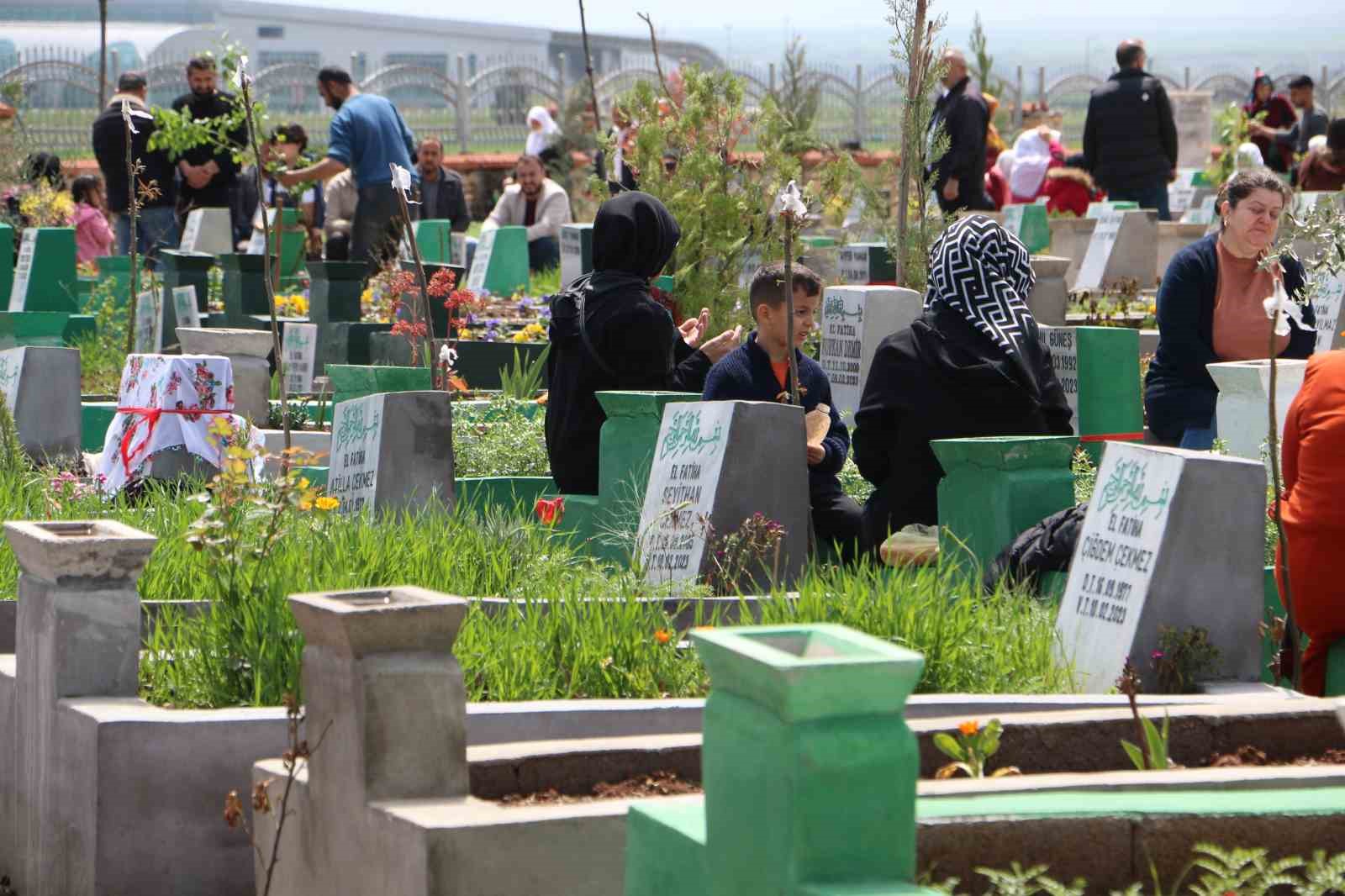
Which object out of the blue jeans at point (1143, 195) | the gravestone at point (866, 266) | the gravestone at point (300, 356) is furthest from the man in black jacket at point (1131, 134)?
the gravestone at point (300, 356)

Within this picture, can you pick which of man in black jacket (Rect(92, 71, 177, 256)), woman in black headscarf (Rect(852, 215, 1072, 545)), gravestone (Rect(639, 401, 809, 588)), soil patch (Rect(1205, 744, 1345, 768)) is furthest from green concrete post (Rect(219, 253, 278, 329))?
soil patch (Rect(1205, 744, 1345, 768))

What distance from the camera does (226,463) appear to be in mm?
5266

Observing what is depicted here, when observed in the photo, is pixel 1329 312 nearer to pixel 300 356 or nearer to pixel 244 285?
pixel 300 356

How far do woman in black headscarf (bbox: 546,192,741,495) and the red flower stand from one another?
0.26 metres

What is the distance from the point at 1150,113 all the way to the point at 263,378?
871 cm

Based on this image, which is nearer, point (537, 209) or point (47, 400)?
point (47, 400)

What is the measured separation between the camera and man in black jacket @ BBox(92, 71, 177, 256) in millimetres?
14844

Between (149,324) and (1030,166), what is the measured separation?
10.6 metres

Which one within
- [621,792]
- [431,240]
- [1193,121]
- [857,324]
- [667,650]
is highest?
[1193,121]

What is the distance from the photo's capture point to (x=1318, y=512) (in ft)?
18.0

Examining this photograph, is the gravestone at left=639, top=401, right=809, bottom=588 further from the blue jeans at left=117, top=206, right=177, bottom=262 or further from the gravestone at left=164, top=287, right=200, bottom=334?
the blue jeans at left=117, top=206, right=177, bottom=262

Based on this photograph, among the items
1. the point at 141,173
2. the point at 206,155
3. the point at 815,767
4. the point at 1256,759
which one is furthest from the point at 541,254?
the point at 815,767

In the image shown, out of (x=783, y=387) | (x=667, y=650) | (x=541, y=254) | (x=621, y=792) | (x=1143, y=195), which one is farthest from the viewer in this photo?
(x=541, y=254)

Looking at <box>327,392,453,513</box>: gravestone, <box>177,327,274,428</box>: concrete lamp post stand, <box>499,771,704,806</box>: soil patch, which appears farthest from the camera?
<box>177,327,274,428</box>: concrete lamp post stand
